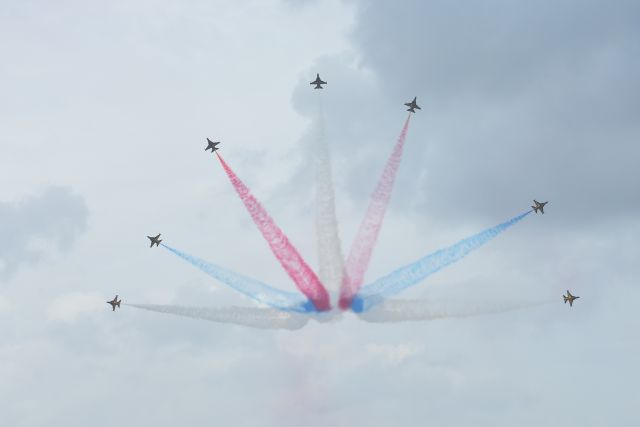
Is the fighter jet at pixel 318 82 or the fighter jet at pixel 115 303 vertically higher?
the fighter jet at pixel 318 82

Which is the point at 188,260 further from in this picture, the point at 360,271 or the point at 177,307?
the point at 360,271

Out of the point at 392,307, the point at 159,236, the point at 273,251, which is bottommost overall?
the point at 392,307

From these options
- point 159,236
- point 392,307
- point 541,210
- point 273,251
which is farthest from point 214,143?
point 541,210

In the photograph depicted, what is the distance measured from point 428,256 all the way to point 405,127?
2272cm

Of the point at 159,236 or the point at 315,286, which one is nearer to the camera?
the point at 315,286

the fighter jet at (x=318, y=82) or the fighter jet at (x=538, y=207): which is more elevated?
the fighter jet at (x=318, y=82)

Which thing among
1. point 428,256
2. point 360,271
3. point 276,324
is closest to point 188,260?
point 276,324

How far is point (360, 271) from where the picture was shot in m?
139

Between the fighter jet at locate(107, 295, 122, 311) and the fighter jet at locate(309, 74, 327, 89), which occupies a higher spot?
the fighter jet at locate(309, 74, 327, 89)

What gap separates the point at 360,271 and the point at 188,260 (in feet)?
95.8

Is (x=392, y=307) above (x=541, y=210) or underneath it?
underneath

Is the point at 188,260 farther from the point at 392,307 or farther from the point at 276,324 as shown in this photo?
the point at 392,307

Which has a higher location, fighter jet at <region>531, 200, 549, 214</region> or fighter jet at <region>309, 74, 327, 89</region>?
fighter jet at <region>309, 74, 327, 89</region>

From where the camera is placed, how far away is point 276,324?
143 m
